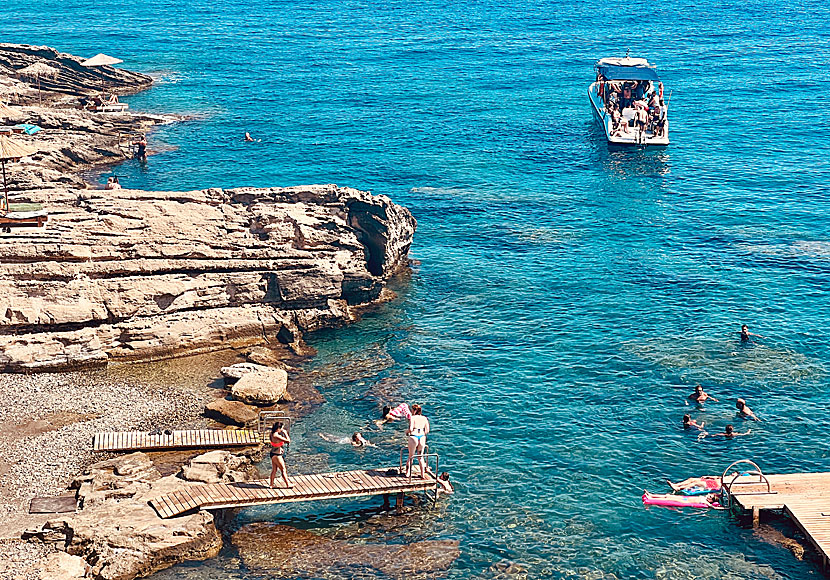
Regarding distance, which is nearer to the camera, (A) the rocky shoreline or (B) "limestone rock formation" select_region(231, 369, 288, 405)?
(A) the rocky shoreline

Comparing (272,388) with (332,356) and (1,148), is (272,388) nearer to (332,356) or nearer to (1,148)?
(332,356)

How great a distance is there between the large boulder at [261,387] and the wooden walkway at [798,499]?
1786 cm

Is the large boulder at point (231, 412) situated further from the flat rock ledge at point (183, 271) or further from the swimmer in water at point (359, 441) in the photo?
the flat rock ledge at point (183, 271)

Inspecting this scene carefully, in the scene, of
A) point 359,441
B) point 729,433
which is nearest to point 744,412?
point 729,433

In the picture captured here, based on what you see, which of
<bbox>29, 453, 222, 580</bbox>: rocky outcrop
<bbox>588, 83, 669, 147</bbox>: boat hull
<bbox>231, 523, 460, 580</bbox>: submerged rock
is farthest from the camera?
<bbox>588, 83, 669, 147</bbox>: boat hull

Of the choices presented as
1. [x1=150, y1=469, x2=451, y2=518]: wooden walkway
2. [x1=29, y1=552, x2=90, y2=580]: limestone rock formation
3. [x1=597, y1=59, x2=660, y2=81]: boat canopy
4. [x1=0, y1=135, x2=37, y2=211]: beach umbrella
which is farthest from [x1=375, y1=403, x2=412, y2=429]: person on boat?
[x1=597, y1=59, x2=660, y2=81]: boat canopy

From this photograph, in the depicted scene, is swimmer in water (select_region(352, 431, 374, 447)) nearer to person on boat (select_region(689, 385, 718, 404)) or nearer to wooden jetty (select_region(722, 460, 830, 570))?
wooden jetty (select_region(722, 460, 830, 570))

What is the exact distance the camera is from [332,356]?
47.9m

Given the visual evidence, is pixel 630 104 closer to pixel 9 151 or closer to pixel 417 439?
pixel 9 151

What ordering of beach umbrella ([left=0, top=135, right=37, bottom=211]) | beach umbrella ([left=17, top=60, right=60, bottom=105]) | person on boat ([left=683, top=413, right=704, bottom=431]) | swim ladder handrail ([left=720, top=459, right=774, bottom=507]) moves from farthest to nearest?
beach umbrella ([left=17, top=60, right=60, bottom=105]) → beach umbrella ([left=0, top=135, right=37, bottom=211]) → person on boat ([left=683, top=413, right=704, bottom=431]) → swim ladder handrail ([left=720, top=459, right=774, bottom=507])

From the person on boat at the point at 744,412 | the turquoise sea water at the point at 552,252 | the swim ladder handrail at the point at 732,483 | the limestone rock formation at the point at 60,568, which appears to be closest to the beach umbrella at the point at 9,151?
the turquoise sea water at the point at 552,252

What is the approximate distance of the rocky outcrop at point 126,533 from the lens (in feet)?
102

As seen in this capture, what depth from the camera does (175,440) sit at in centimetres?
3850

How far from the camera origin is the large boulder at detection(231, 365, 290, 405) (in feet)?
139
